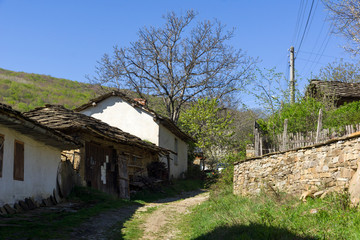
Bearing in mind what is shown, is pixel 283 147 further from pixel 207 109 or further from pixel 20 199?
pixel 207 109

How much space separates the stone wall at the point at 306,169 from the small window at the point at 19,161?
22.2 ft

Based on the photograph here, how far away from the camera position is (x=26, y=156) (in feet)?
35.2

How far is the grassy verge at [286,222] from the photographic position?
21.8 feet

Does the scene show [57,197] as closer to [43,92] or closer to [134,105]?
[134,105]

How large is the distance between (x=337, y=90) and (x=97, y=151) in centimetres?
1257

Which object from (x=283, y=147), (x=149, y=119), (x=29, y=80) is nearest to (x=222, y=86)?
(x=149, y=119)

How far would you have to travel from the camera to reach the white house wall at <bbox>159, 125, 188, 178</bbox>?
25125 mm

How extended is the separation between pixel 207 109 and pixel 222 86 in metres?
2.65

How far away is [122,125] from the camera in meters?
24.6

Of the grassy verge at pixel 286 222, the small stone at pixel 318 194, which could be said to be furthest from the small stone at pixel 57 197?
the small stone at pixel 318 194

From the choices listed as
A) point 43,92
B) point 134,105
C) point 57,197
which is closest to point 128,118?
point 134,105

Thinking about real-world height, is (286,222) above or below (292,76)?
below

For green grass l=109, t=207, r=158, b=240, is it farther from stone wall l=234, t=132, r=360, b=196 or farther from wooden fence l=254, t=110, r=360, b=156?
wooden fence l=254, t=110, r=360, b=156

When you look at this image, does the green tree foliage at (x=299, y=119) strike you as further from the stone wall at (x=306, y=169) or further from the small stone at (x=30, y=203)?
the small stone at (x=30, y=203)
